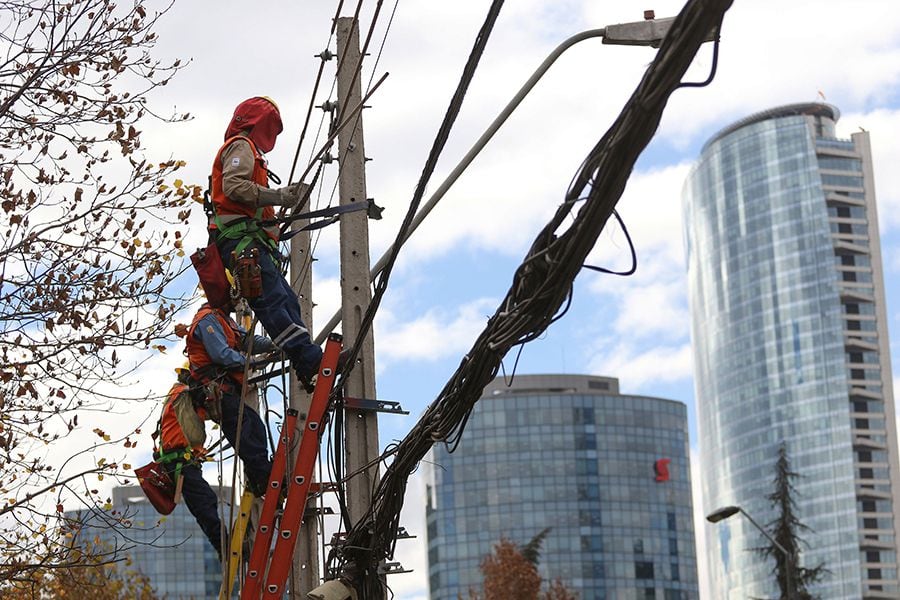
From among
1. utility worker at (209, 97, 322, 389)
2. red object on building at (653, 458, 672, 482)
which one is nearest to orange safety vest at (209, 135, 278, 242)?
utility worker at (209, 97, 322, 389)

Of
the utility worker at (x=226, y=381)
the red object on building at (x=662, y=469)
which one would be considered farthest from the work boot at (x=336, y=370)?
the red object on building at (x=662, y=469)

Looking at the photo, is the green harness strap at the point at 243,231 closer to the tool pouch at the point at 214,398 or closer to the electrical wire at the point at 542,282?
the tool pouch at the point at 214,398

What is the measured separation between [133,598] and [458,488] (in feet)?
326

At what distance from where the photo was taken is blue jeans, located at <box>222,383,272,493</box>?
10047 mm

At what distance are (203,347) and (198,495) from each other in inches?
45.2

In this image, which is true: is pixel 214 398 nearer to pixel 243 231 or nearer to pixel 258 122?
pixel 243 231

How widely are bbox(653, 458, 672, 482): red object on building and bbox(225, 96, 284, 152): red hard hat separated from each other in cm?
12933

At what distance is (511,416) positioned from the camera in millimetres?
137250

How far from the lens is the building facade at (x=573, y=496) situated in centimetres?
13112

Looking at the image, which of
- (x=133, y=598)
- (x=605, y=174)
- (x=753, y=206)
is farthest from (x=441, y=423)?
(x=753, y=206)

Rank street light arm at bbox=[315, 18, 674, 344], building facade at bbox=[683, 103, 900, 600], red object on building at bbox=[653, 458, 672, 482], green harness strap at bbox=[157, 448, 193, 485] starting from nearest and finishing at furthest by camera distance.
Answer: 1. street light arm at bbox=[315, 18, 674, 344]
2. green harness strap at bbox=[157, 448, 193, 485]
3. red object on building at bbox=[653, 458, 672, 482]
4. building facade at bbox=[683, 103, 900, 600]

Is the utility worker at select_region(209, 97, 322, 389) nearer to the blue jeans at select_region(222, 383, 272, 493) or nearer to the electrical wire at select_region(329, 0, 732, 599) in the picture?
the blue jeans at select_region(222, 383, 272, 493)

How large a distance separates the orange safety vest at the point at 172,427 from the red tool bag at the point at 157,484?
20 cm

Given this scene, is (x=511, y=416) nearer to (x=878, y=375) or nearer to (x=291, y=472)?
(x=878, y=375)
